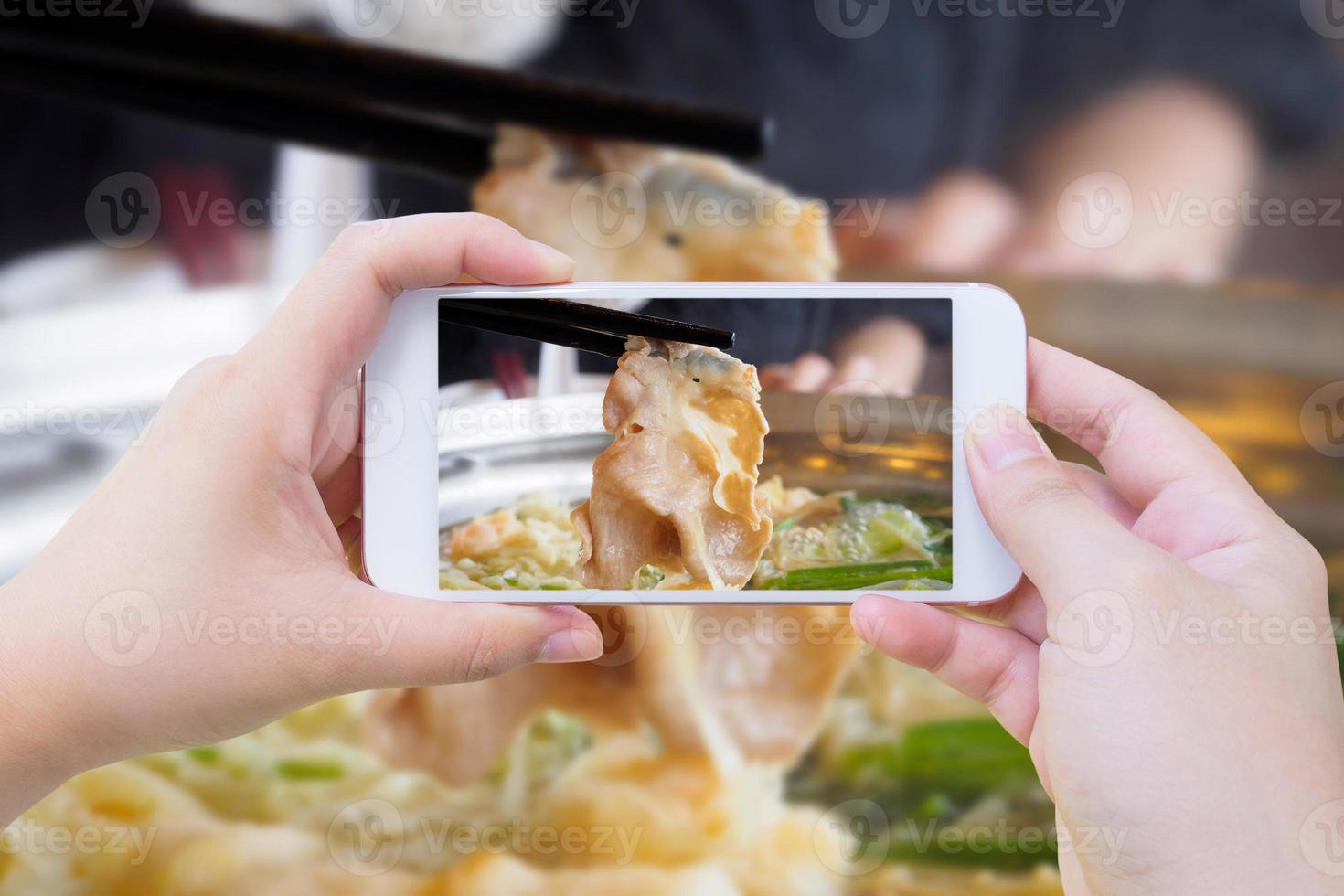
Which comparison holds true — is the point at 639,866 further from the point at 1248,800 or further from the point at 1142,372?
→ the point at 1142,372

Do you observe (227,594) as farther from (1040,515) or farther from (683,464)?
(1040,515)

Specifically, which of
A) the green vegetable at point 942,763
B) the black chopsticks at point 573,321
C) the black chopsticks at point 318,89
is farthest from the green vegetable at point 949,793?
the black chopsticks at point 318,89

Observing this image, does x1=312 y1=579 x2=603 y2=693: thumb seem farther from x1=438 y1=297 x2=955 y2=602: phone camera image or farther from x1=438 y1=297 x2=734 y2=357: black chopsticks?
x1=438 y1=297 x2=734 y2=357: black chopsticks

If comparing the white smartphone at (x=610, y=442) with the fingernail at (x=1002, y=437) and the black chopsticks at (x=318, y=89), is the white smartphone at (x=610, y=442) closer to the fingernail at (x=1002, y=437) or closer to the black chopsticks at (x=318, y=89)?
the fingernail at (x=1002, y=437)

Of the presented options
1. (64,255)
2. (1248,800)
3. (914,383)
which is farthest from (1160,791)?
(64,255)

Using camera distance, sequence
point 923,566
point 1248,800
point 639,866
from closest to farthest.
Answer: point 1248,800
point 923,566
point 639,866

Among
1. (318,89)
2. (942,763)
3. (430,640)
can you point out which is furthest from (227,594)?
(942,763)
